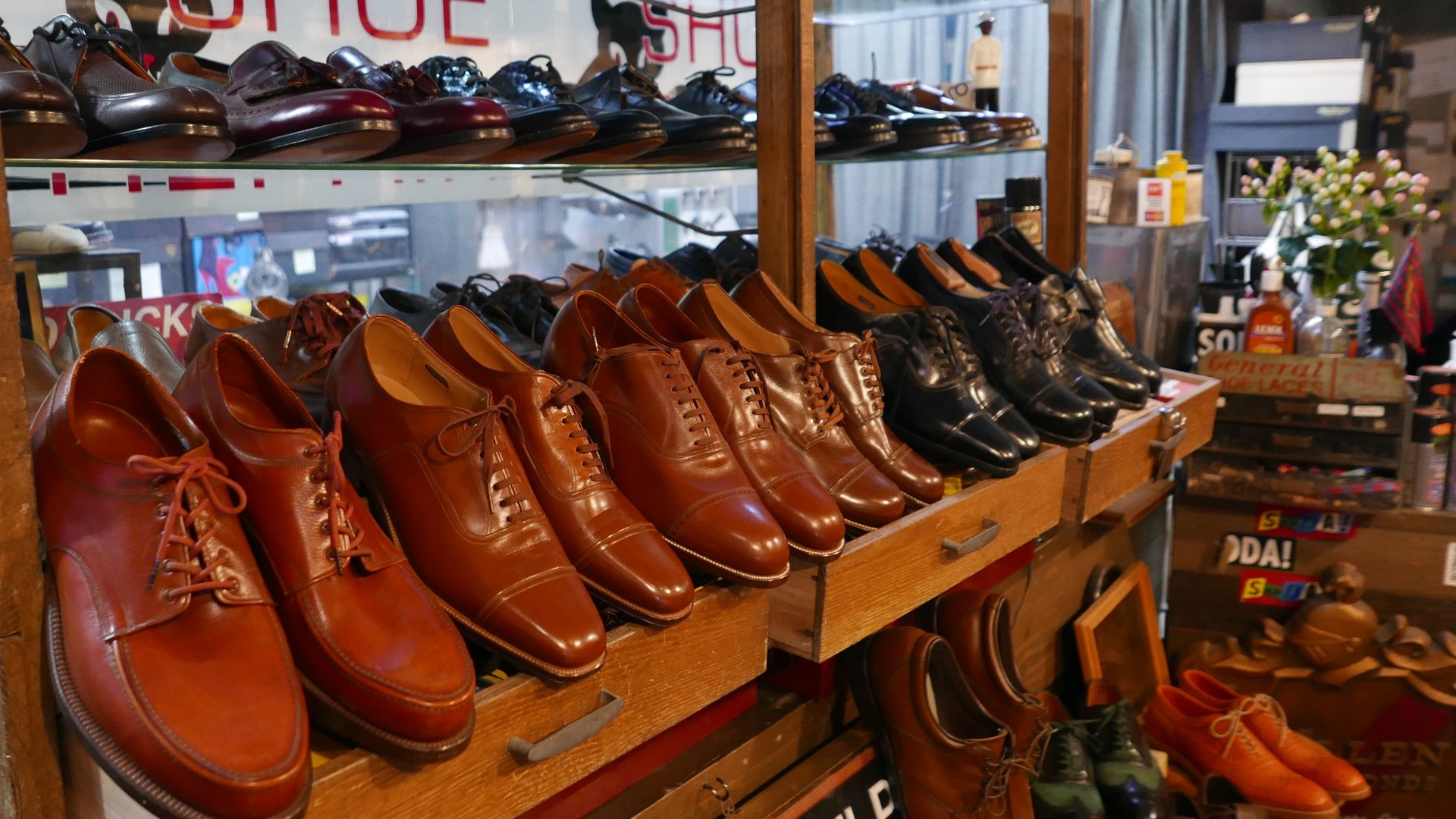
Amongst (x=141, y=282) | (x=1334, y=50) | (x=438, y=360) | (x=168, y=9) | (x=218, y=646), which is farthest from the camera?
(x=1334, y=50)

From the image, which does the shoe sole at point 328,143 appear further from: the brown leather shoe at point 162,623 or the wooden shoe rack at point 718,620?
the brown leather shoe at point 162,623

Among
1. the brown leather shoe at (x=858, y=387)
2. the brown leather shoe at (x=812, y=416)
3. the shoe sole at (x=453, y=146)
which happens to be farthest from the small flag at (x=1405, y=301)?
the shoe sole at (x=453, y=146)

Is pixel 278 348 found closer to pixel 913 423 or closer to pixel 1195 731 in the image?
pixel 913 423

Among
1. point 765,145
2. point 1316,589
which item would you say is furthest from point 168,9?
point 1316,589

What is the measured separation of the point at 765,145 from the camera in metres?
1.58

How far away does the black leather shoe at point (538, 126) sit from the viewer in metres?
1.43

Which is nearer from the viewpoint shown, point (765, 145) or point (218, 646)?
point (218, 646)

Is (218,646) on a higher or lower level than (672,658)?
higher

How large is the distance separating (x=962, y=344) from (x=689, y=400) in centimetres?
59

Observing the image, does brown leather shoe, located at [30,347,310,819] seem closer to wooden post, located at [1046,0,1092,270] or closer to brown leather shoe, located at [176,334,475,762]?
brown leather shoe, located at [176,334,475,762]

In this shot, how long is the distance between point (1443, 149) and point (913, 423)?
4.05 meters

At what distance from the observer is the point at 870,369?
1463 mm

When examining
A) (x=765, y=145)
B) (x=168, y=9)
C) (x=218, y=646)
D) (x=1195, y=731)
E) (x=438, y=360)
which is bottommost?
(x=1195, y=731)

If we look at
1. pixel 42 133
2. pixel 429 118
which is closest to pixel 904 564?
pixel 429 118
